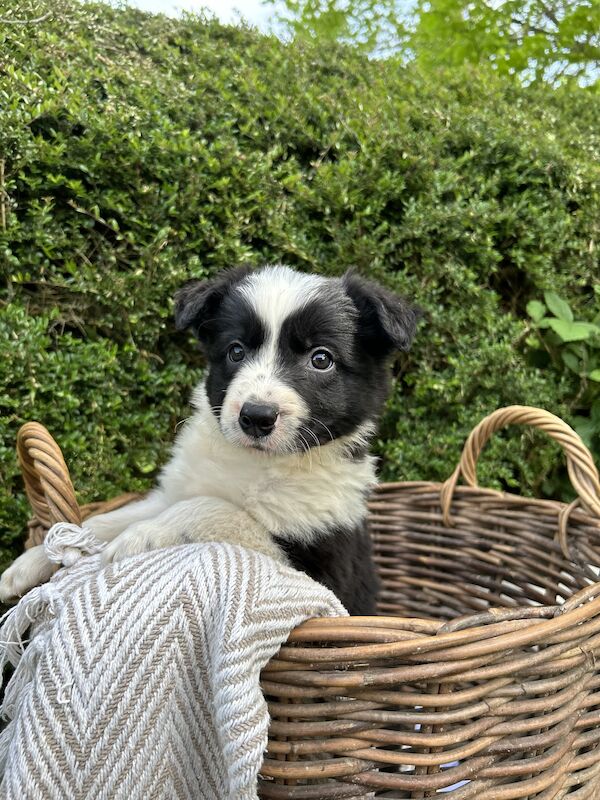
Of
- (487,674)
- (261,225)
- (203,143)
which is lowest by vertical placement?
(487,674)

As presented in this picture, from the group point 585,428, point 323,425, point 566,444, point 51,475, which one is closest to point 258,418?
point 323,425

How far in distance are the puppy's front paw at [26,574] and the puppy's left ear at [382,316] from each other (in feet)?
4.13

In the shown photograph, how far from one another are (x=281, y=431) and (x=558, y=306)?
Result: 274 centimetres

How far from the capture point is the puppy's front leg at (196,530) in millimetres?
1778

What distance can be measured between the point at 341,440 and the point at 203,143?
62.9 inches

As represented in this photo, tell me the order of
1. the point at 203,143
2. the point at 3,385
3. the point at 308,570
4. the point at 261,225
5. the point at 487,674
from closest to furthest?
the point at 487,674, the point at 308,570, the point at 3,385, the point at 203,143, the point at 261,225

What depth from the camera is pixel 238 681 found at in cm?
123

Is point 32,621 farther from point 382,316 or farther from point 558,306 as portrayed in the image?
point 558,306

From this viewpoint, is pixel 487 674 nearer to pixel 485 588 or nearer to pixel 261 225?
pixel 485 588

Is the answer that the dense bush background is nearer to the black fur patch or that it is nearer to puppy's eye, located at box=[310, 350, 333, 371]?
puppy's eye, located at box=[310, 350, 333, 371]

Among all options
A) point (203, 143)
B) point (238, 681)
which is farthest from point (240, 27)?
point (238, 681)

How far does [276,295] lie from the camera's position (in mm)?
2143

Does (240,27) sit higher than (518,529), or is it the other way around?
(240,27)

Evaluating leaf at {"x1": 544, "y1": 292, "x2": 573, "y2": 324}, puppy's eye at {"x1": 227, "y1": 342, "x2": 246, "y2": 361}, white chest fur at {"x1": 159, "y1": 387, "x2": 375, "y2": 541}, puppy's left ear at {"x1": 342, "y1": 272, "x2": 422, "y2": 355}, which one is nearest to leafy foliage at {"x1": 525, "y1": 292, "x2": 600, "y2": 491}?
leaf at {"x1": 544, "y1": 292, "x2": 573, "y2": 324}
